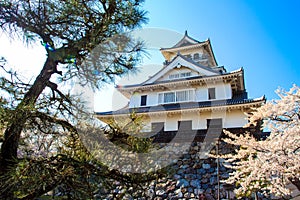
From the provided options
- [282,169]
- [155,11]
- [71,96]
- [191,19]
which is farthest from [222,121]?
[71,96]

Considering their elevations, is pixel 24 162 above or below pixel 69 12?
below

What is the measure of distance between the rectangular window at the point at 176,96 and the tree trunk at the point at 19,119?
9.02 meters

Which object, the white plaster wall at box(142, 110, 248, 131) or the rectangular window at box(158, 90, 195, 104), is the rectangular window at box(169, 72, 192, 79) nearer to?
the rectangular window at box(158, 90, 195, 104)

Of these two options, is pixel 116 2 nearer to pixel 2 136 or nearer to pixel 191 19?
pixel 2 136

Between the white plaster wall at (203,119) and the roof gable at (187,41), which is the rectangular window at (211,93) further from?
the roof gable at (187,41)

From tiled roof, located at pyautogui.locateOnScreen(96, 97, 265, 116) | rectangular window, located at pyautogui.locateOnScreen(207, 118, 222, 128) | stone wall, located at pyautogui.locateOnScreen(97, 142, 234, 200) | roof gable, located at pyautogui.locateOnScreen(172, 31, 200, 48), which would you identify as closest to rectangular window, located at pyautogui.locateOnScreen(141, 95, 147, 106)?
tiled roof, located at pyautogui.locateOnScreen(96, 97, 265, 116)

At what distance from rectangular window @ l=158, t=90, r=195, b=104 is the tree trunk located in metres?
9.02

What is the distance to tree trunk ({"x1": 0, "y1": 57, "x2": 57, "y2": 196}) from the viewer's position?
1117 mm

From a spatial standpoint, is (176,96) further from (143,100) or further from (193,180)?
(193,180)

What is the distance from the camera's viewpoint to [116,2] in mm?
1754

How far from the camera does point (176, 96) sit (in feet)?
34.7

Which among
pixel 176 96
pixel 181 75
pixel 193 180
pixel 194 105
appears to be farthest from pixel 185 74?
pixel 193 180

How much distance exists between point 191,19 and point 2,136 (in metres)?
3.23

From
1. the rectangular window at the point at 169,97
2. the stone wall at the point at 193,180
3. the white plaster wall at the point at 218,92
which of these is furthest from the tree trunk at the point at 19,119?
the rectangular window at the point at 169,97
